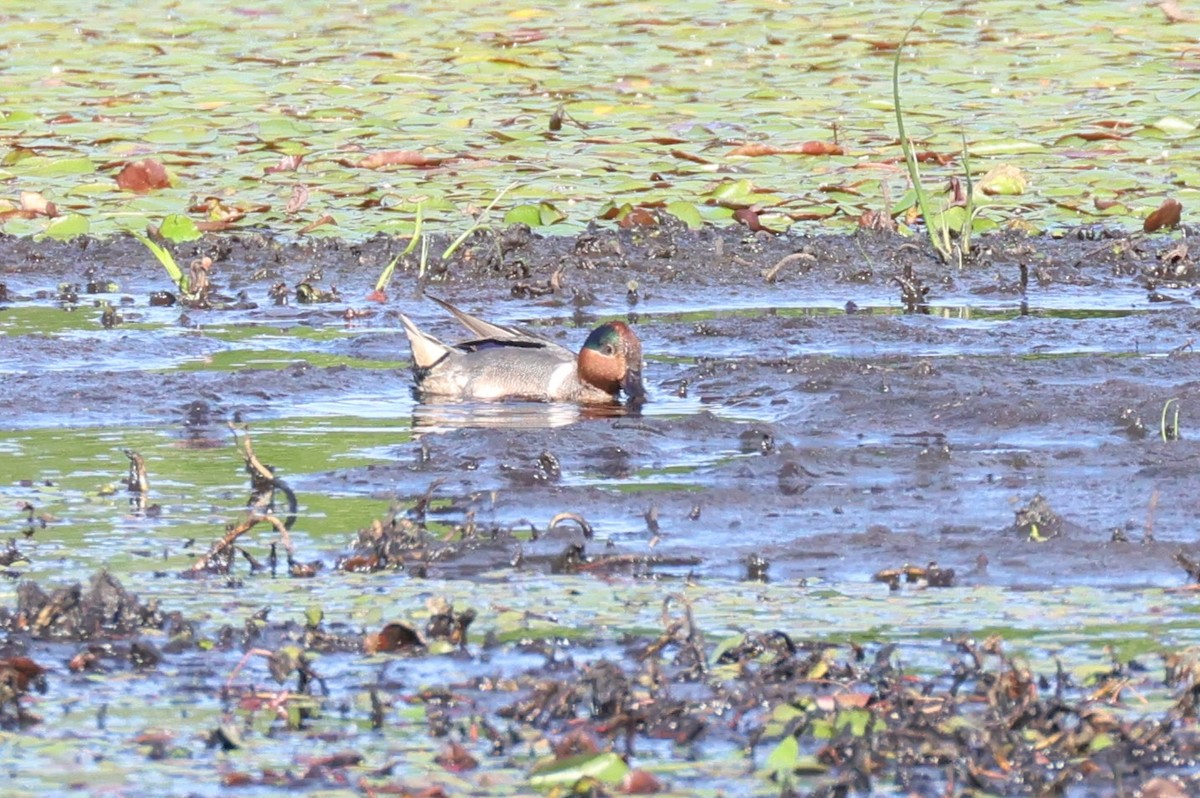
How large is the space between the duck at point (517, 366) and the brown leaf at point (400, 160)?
396cm

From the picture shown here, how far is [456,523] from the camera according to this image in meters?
6.67

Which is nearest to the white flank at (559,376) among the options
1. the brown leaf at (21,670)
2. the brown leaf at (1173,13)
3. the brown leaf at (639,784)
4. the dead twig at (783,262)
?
the dead twig at (783,262)

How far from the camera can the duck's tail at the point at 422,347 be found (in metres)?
9.46

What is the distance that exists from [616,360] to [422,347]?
3.08ft

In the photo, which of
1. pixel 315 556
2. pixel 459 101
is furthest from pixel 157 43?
pixel 315 556

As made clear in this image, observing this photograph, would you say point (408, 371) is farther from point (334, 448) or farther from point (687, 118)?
point (687, 118)

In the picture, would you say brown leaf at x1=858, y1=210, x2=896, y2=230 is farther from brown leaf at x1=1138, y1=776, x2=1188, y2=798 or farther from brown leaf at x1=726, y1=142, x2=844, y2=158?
brown leaf at x1=1138, y1=776, x2=1188, y2=798

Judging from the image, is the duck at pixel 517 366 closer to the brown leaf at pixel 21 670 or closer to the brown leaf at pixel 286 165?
the brown leaf at pixel 286 165

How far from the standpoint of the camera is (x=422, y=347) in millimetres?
9469

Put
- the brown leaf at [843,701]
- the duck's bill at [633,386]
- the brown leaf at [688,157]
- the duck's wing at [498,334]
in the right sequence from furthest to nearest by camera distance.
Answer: the brown leaf at [688,157], the duck's wing at [498,334], the duck's bill at [633,386], the brown leaf at [843,701]

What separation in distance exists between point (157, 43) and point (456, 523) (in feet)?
37.1

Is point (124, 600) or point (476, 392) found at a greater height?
point (124, 600)

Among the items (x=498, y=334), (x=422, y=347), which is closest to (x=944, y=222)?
(x=498, y=334)

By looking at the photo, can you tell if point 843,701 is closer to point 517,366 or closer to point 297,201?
point 517,366
